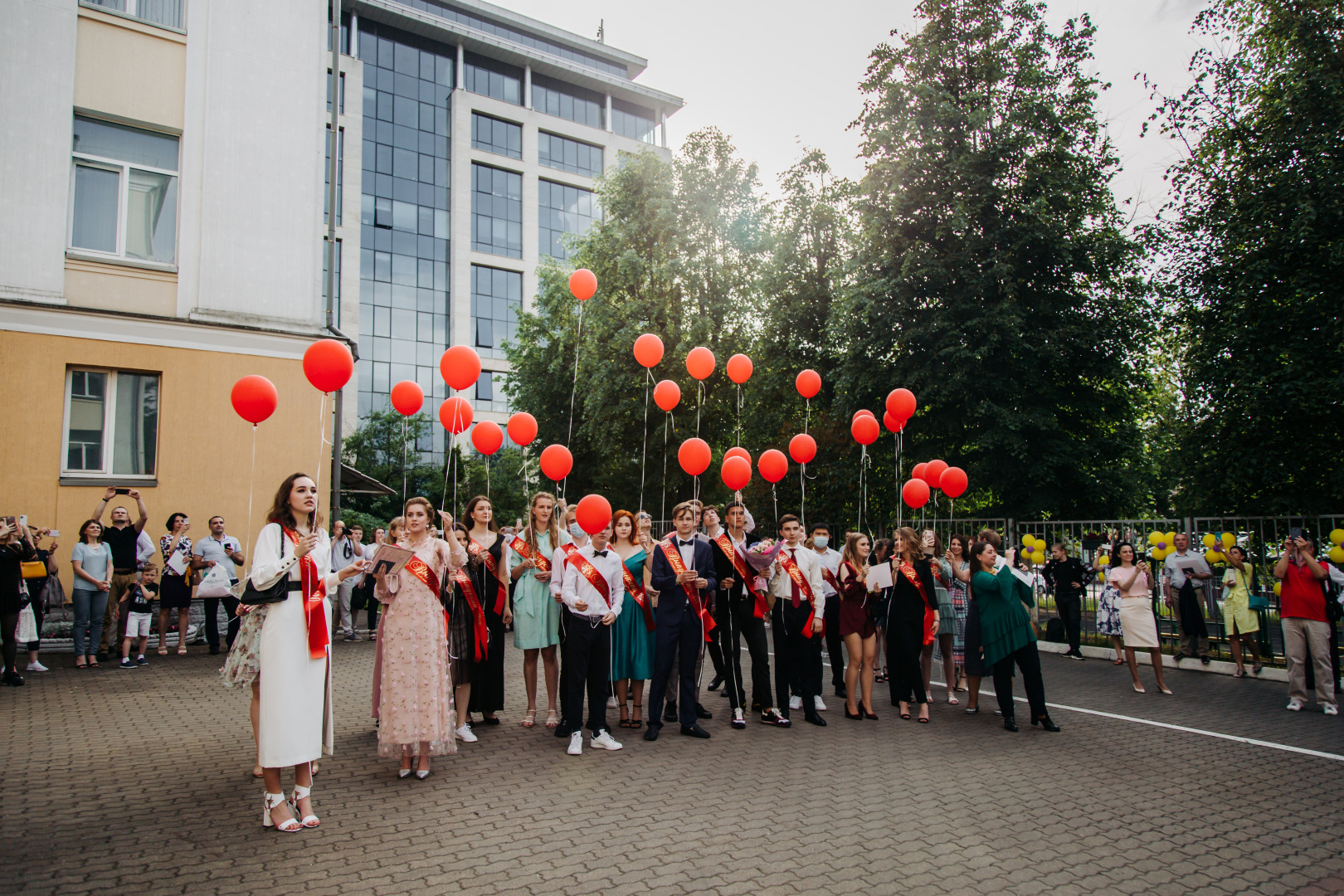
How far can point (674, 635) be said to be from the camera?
753 cm

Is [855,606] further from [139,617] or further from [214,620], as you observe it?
[139,617]

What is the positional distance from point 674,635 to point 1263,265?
14.3 metres

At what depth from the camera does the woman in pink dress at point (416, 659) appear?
231 inches

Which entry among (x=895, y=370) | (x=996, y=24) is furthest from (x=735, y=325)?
(x=996, y=24)

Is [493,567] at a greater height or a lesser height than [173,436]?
lesser

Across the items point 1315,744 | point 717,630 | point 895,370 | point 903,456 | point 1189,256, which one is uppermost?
point 1189,256

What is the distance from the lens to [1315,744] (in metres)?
7.36

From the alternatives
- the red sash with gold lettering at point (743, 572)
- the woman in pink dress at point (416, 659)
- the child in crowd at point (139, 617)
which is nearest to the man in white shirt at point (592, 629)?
the woman in pink dress at point (416, 659)

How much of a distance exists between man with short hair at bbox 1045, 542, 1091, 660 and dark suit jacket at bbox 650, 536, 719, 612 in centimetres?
855

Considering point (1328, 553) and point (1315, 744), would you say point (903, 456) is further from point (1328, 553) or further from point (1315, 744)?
point (1315, 744)

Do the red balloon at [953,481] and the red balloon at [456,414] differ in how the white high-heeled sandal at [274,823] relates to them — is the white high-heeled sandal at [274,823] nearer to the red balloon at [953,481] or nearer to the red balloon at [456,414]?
the red balloon at [456,414]

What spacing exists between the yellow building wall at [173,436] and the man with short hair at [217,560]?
65 centimetres

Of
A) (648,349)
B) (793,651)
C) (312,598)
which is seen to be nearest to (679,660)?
(793,651)

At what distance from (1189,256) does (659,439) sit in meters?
15.2
